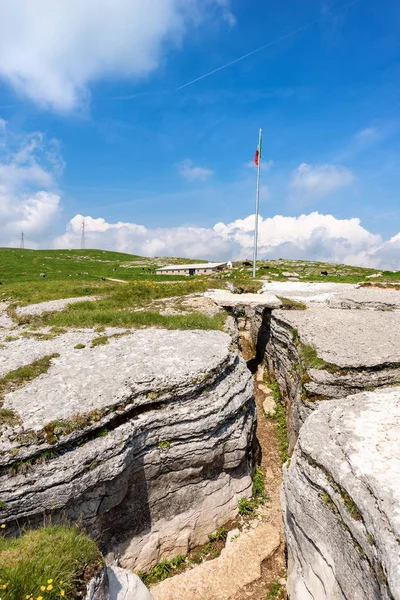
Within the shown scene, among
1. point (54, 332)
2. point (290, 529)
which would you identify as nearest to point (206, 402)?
point (290, 529)

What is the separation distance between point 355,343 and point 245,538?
11002 millimetres

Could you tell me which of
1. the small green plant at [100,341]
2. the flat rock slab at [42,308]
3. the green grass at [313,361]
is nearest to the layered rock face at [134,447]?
the small green plant at [100,341]

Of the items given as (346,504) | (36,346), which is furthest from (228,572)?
(36,346)

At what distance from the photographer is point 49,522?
900cm

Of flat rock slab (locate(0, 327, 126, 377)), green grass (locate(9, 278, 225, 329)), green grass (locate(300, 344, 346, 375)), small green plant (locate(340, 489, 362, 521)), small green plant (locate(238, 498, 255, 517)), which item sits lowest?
small green plant (locate(238, 498, 255, 517))

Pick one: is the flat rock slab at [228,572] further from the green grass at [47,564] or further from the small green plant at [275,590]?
the green grass at [47,564]

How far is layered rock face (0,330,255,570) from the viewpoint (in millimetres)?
9375

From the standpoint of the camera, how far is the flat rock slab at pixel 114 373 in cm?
1080

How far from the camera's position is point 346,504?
7949 millimetres

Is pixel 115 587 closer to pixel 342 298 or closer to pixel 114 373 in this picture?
pixel 114 373

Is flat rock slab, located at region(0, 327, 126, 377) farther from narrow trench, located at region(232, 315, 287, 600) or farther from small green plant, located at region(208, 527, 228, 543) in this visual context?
narrow trench, located at region(232, 315, 287, 600)

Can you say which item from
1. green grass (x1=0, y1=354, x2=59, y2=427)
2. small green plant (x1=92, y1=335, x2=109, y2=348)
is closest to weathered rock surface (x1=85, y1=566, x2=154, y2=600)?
green grass (x1=0, y1=354, x2=59, y2=427)

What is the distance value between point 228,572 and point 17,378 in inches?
416

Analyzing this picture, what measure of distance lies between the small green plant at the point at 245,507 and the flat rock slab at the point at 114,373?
5742mm
